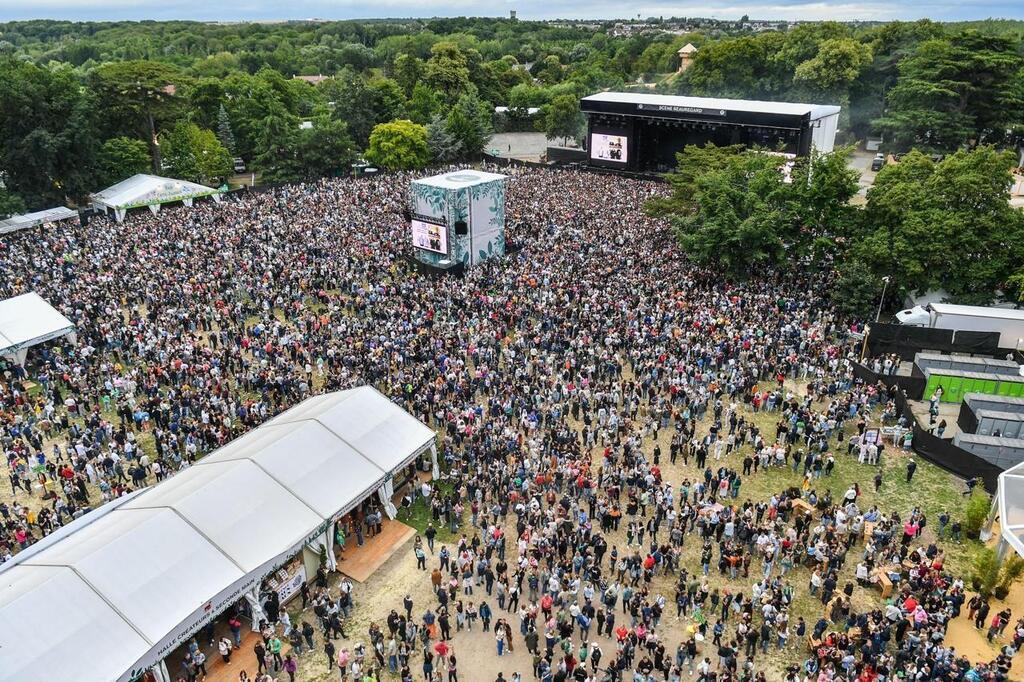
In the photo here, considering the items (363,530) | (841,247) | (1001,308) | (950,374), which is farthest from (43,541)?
(1001,308)

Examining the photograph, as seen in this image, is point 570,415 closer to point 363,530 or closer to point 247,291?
point 363,530

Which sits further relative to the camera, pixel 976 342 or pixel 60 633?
pixel 976 342

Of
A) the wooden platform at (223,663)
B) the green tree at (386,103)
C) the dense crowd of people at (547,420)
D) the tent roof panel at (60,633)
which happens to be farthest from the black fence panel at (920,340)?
the green tree at (386,103)

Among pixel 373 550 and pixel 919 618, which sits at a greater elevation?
pixel 919 618

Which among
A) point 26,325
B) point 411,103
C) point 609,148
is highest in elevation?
point 411,103

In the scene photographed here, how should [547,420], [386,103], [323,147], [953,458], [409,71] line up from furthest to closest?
[409,71]
[386,103]
[323,147]
[547,420]
[953,458]

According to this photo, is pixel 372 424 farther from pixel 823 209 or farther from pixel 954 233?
pixel 954 233

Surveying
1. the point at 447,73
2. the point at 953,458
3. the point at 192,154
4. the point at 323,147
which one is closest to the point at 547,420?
the point at 953,458
